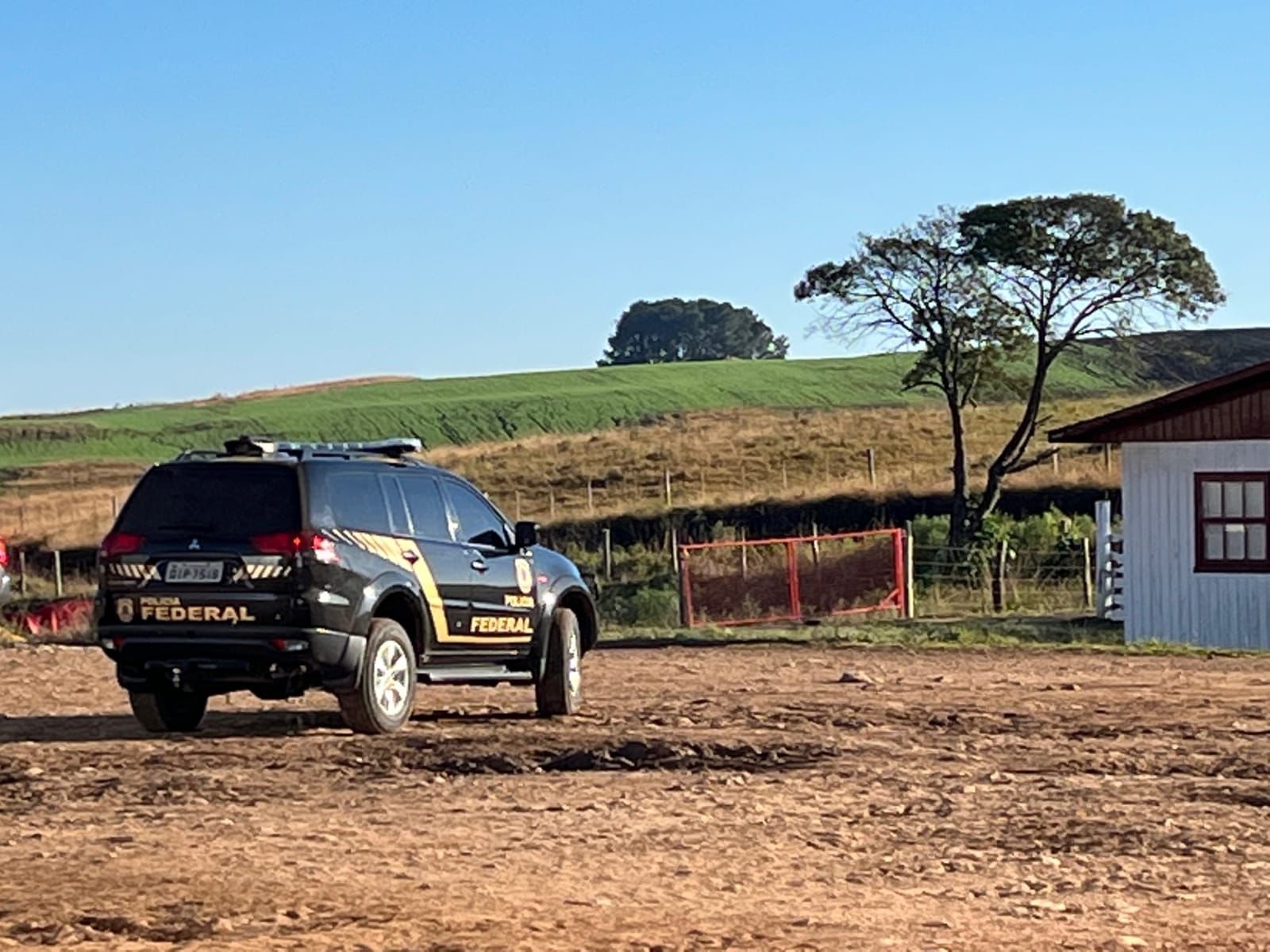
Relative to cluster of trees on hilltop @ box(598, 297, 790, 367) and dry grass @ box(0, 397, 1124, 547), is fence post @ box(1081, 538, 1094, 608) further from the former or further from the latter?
cluster of trees on hilltop @ box(598, 297, 790, 367)

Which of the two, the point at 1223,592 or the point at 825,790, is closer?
the point at 825,790

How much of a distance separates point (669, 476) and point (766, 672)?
42.1 meters

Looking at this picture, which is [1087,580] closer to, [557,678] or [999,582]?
[999,582]

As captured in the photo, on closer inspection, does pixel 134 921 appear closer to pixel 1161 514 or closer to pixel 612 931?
pixel 612 931

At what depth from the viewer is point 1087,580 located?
34.7 m

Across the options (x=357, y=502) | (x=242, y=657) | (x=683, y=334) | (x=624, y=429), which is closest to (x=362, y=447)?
(x=357, y=502)

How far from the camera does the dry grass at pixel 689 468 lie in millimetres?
55522

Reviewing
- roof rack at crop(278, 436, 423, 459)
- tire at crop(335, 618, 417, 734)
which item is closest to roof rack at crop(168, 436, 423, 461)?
roof rack at crop(278, 436, 423, 459)

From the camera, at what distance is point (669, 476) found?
6281 cm

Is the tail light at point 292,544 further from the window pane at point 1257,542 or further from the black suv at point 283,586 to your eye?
the window pane at point 1257,542

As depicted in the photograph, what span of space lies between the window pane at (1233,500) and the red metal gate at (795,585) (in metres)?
5.61

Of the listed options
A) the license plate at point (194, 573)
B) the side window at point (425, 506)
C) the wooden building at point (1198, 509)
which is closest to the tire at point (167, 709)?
the license plate at point (194, 573)

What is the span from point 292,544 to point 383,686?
115cm

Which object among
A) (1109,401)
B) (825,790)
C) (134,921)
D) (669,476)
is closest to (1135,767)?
(825,790)
